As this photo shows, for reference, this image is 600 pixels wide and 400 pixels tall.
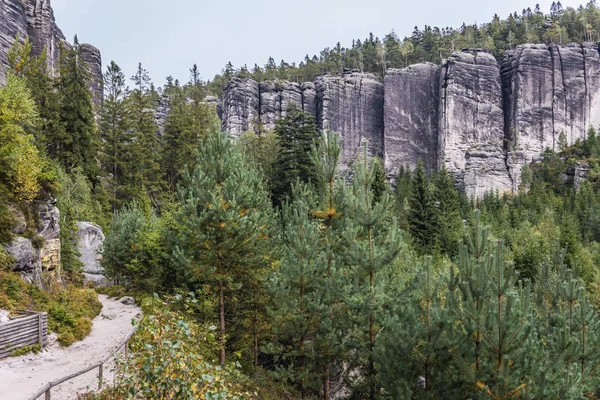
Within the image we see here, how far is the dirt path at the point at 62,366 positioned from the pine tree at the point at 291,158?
41.7 ft

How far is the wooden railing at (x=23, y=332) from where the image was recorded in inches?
438

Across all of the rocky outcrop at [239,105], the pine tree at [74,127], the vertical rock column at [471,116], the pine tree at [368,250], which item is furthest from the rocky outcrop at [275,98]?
the pine tree at [368,250]

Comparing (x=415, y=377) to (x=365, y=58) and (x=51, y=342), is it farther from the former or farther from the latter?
(x=365, y=58)

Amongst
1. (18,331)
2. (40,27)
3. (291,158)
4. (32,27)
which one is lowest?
(18,331)

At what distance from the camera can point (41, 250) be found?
16.4 meters

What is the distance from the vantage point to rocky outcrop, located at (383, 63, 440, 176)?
73.5 meters

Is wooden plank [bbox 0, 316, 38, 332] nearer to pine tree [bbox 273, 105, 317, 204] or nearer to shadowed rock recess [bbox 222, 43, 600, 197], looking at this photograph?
pine tree [bbox 273, 105, 317, 204]

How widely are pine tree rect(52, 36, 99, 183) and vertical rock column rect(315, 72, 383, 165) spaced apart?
45136 millimetres

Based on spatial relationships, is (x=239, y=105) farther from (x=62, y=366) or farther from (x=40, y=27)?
(x=62, y=366)

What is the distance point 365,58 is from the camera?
3526 inches

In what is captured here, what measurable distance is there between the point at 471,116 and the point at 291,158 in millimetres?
54078

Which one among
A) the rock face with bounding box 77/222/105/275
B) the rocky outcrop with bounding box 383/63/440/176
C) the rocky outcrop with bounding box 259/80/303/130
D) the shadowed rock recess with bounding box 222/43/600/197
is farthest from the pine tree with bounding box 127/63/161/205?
the rocky outcrop with bounding box 383/63/440/176

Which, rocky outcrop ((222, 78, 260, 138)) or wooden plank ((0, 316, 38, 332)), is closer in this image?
wooden plank ((0, 316, 38, 332))

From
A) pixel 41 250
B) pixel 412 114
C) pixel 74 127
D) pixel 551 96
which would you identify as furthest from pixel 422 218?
pixel 551 96
